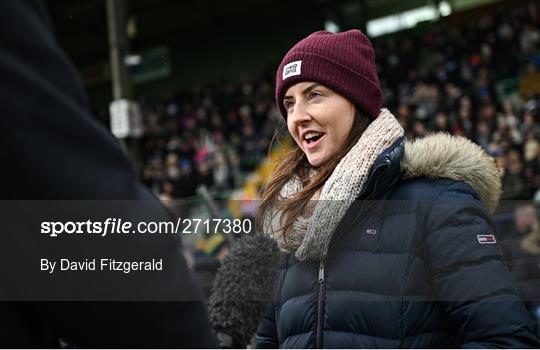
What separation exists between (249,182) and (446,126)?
3.49m

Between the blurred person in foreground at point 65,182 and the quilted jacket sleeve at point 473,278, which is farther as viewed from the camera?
the quilted jacket sleeve at point 473,278

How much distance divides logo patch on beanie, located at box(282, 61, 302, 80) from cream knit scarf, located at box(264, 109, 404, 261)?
22 centimetres

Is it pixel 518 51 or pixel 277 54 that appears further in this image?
pixel 277 54

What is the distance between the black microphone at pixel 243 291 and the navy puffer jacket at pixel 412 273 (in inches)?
12.1

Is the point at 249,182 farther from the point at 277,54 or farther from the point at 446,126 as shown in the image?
the point at 277,54

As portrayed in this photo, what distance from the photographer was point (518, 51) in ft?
42.5

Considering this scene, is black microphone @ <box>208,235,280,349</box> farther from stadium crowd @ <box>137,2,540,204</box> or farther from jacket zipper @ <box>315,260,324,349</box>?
stadium crowd @ <box>137,2,540,204</box>

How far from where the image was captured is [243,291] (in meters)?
1.23

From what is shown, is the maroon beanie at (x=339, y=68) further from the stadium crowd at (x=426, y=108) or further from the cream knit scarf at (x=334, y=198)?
the stadium crowd at (x=426, y=108)

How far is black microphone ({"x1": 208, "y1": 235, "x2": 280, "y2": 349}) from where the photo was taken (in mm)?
1201

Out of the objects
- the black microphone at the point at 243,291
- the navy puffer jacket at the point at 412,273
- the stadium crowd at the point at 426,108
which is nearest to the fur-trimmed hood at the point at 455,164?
the navy puffer jacket at the point at 412,273

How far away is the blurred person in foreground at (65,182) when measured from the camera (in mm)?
687

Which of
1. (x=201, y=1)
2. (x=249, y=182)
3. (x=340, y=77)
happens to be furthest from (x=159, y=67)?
(x=340, y=77)
